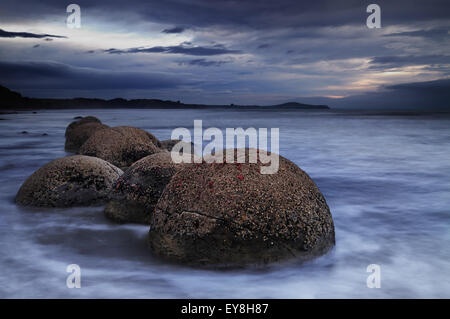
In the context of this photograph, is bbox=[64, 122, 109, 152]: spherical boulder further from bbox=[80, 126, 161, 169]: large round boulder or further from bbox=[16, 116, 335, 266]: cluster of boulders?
bbox=[16, 116, 335, 266]: cluster of boulders

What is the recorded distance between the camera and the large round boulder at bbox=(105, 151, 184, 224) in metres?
5.36

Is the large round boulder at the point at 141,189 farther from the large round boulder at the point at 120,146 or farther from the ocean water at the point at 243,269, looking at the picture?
the large round boulder at the point at 120,146

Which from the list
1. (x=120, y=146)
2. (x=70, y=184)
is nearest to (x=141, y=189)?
(x=70, y=184)

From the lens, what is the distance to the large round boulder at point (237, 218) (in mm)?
3721

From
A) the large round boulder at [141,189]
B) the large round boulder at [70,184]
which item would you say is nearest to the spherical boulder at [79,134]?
the large round boulder at [70,184]

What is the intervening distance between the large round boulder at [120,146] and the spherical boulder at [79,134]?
15.9 ft

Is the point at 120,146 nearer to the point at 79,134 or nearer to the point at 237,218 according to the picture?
the point at 237,218

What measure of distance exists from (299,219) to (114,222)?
284 centimetres

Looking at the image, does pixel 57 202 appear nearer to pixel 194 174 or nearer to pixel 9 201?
pixel 9 201

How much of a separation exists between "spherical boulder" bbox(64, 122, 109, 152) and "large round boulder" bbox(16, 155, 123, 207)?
7790 millimetres

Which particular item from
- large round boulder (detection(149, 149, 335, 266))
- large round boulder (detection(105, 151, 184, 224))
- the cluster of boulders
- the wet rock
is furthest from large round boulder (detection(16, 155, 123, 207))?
the wet rock

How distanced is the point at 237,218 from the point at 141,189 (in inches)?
81.9

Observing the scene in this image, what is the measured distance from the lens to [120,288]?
151 inches
